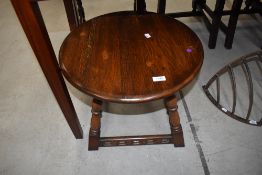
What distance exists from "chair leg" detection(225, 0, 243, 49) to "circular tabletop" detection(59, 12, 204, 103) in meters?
0.90

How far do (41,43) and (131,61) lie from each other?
1.19 feet

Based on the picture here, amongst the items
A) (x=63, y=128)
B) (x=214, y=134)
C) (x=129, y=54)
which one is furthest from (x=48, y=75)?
(x=214, y=134)

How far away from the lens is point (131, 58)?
3.27ft

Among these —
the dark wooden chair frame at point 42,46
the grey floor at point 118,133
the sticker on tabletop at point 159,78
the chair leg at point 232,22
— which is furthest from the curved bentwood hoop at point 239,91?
the dark wooden chair frame at point 42,46

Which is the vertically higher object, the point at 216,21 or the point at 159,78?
the point at 159,78

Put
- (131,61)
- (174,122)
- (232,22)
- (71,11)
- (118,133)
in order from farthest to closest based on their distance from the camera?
(232,22) < (71,11) < (118,133) < (174,122) < (131,61)

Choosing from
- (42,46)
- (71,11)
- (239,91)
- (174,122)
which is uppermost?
(42,46)

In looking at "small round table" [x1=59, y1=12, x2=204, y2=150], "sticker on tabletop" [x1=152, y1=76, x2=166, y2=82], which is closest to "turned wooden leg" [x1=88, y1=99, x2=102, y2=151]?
"small round table" [x1=59, y1=12, x2=204, y2=150]

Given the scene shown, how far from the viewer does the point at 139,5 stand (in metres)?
1.83

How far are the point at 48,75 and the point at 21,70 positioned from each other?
1.05 metres

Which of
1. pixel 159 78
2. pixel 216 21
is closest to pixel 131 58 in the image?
pixel 159 78

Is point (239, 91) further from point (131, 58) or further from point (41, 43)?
point (41, 43)

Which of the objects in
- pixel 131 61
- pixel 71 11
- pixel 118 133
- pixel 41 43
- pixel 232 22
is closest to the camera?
pixel 41 43

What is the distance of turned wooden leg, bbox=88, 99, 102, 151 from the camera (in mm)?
1148
